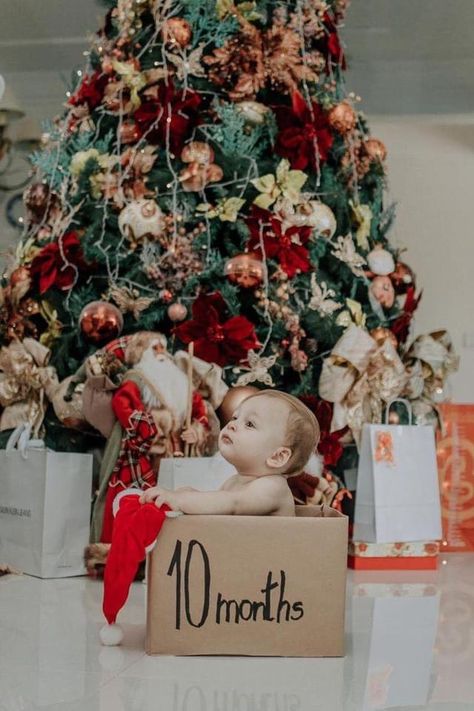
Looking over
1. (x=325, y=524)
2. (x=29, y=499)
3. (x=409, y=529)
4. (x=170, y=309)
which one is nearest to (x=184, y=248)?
(x=170, y=309)

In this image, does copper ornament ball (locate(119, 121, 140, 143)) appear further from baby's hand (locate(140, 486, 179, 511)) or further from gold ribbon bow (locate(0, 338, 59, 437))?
baby's hand (locate(140, 486, 179, 511))

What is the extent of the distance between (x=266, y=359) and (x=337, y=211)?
0.68 m

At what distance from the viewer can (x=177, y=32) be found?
3.75 m

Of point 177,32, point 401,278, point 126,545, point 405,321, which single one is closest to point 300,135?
point 177,32

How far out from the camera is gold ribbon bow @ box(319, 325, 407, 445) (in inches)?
146

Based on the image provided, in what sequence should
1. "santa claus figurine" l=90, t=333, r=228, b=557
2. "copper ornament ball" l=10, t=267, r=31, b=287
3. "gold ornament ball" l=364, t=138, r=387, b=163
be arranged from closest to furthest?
"santa claus figurine" l=90, t=333, r=228, b=557
"copper ornament ball" l=10, t=267, r=31, b=287
"gold ornament ball" l=364, t=138, r=387, b=163

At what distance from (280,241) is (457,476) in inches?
59.5

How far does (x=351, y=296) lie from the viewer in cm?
390

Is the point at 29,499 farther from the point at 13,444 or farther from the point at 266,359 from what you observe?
the point at 266,359

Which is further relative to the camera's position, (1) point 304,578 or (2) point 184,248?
(2) point 184,248

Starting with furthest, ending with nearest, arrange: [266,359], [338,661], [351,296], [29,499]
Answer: [351,296] < [266,359] < [29,499] < [338,661]

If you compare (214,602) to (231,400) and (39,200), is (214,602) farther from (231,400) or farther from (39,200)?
(39,200)

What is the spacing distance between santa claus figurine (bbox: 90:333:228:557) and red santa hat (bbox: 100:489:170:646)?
1.24m

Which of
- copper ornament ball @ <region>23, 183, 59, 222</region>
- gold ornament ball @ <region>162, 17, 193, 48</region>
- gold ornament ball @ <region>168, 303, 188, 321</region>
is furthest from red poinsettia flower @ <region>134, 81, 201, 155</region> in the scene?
gold ornament ball @ <region>168, 303, 188, 321</region>
